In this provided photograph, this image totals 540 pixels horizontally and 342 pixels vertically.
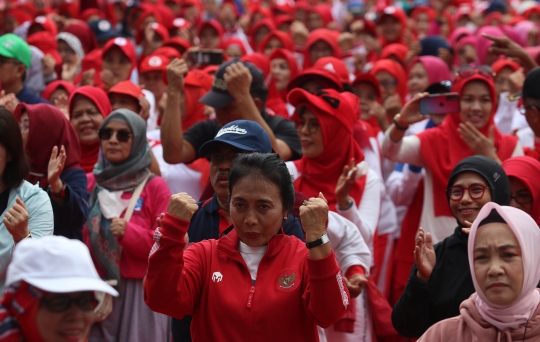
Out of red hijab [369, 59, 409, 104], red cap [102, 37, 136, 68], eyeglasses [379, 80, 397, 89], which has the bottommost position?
red cap [102, 37, 136, 68]

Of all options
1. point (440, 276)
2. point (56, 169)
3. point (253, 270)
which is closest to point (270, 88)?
point (56, 169)

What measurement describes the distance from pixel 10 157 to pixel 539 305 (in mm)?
2681

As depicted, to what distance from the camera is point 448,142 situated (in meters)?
6.30

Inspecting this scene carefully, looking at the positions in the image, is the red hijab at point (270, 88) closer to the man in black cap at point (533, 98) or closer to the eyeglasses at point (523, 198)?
the man in black cap at point (533, 98)

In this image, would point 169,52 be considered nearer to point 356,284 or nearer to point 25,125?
point 25,125

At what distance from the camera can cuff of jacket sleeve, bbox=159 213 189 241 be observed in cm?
348

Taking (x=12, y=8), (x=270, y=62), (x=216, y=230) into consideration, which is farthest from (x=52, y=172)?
(x=12, y=8)

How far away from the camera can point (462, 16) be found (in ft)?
48.5

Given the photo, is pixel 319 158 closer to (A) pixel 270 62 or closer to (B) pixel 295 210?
(B) pixel 295 210

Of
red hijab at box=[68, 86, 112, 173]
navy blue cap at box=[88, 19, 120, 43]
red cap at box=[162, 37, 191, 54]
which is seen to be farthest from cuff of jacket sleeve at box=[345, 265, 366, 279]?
navy blue cap at box=[88, 19, 120, 43]

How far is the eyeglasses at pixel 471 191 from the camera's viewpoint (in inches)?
183

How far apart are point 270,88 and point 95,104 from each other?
277 cm

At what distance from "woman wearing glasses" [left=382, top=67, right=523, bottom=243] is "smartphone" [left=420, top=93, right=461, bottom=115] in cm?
5

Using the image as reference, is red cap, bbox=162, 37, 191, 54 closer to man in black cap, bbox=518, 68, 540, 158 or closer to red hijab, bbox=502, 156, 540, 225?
man in black cap, bbox=518, 68, 540, 158
